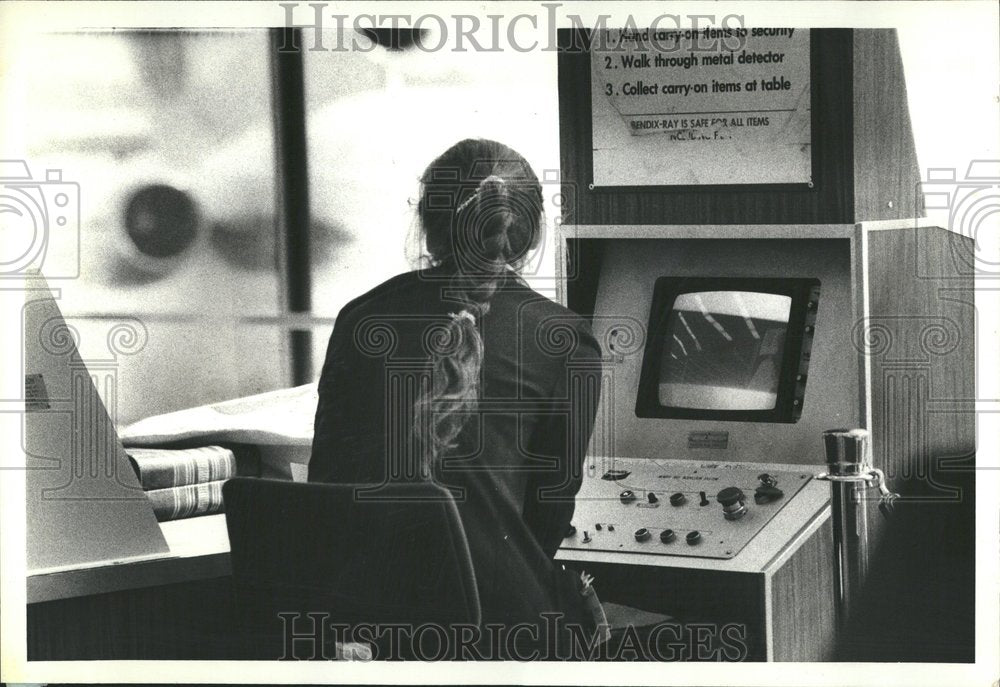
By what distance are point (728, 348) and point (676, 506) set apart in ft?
1.29

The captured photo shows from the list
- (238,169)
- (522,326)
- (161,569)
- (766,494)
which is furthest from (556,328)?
(161,569)

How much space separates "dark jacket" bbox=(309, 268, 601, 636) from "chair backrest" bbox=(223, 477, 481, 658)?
0.05m

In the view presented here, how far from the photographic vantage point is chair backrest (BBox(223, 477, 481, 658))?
2.52 m

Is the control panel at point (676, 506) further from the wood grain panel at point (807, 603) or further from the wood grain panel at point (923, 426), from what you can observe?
the wood grain panel at point (923, 426)

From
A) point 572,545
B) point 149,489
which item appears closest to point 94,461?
point 149,489

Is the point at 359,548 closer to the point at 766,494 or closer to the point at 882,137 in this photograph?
the point at 766,494

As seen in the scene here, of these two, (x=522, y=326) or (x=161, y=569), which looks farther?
(x=161, y=569)

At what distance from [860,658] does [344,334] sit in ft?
4.88

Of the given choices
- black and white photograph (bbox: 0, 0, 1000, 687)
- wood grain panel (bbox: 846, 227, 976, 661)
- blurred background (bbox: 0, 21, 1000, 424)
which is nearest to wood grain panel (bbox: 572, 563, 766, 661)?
black and white photograph (bbox: 0, 0, 1000, 687)

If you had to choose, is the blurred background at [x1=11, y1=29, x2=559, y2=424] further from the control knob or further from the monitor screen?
the control knob

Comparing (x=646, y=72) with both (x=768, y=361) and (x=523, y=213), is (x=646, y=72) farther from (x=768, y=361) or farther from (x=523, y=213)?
(x=768, y=361)

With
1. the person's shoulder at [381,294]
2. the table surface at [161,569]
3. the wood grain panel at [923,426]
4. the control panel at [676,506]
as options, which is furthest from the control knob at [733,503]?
the table surface at [161,569]

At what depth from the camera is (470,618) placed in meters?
2.56

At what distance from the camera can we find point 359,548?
2541 millimetres
